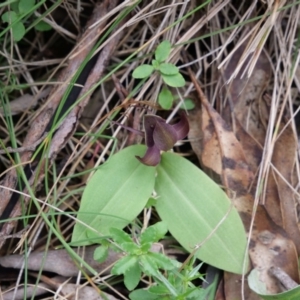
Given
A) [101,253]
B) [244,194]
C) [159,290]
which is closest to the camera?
[159,290]

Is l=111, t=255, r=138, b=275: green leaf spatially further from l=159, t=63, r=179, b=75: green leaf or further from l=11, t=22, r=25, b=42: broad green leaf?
l=11, t=22, r=25, b=42: broad green leaf

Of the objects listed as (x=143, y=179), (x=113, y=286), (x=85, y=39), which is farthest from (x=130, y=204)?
(x=85, y=39)

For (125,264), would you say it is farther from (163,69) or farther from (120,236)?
(163,69)

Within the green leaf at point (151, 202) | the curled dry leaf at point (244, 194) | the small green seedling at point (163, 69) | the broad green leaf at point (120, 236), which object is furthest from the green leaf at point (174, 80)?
the broad green leaf at point (120, 236)

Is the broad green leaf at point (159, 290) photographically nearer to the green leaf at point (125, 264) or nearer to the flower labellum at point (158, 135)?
the green leaf at point (125, 264)

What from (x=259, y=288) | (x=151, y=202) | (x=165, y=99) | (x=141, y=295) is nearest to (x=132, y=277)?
(x=141, y=295)

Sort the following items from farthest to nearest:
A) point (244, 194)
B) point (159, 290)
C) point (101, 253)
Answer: point (244, 194)
point (101, 253)
point (159, 290)

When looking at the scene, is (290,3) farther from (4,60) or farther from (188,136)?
(4,60)

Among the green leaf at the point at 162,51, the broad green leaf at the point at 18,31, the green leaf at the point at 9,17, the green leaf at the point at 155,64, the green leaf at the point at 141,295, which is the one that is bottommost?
the green leaf at the point at 141,295
